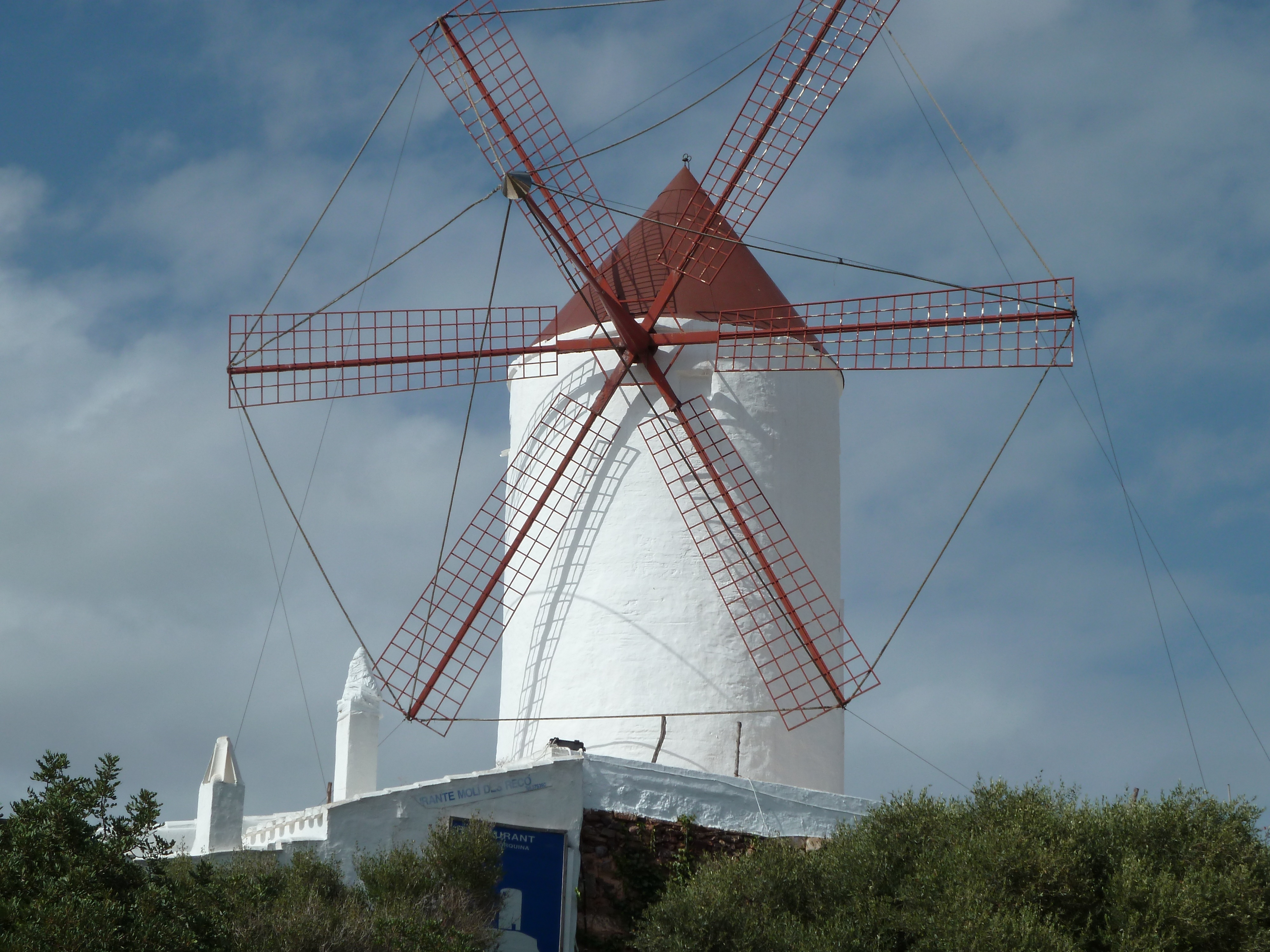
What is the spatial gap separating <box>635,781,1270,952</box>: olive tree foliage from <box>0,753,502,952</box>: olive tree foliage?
1265 mm

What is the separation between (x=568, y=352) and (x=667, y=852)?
4.48 meters

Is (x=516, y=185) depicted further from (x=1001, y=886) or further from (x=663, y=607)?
(x=1001, y=886)

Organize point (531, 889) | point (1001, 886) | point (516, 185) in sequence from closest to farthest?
point (1001, 886)
point (531, 889)
point (516, 185)

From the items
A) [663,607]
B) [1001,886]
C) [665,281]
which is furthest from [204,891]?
[665,281]

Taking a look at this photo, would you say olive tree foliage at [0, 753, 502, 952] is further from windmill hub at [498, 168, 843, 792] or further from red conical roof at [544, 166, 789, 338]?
red conical roof at [544, 166, 789, 338]

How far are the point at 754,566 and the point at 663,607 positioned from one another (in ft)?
2.63

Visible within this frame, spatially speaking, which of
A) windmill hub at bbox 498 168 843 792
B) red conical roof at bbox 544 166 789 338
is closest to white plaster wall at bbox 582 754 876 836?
windmill hub at bbox 498 168 843 792

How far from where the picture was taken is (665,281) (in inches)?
524

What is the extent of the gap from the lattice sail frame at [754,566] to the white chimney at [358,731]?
9.53 feet

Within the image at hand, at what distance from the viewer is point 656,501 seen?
1295 cm

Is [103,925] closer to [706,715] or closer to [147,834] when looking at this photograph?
[147,834]

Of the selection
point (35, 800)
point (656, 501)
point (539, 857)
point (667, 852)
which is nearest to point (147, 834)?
point (35, 800)

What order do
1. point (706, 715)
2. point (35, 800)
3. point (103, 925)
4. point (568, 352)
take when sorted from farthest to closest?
point (568, 352)
point (706, 715)
point (35, 800)
point (103, 925)

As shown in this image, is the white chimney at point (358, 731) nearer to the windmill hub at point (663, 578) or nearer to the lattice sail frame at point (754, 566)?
the windmill hub at point (663, 578)
